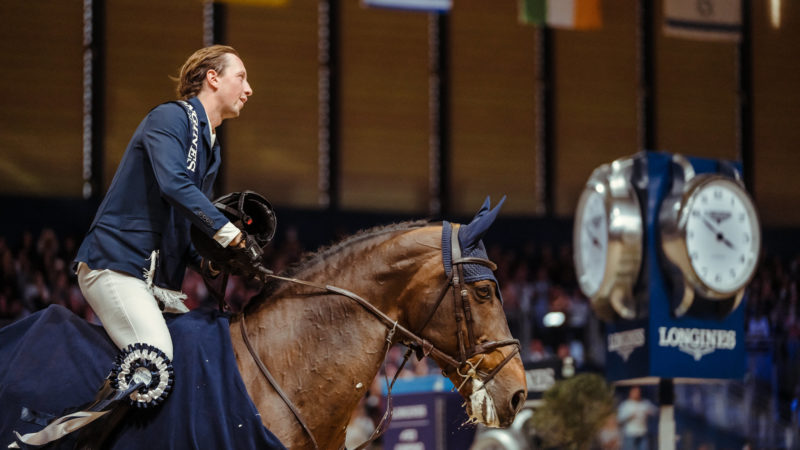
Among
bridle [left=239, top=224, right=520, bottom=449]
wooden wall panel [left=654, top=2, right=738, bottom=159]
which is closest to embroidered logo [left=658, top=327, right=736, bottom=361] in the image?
bridle [left=239, top=224, right=520, bottom=449]

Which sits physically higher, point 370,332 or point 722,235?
point 722,235

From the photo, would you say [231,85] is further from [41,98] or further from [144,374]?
[41,98]

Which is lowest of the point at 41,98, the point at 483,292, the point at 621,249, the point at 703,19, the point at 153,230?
the point at 621,249

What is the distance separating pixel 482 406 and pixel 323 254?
80 centimetres

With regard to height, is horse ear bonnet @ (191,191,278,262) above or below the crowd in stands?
above

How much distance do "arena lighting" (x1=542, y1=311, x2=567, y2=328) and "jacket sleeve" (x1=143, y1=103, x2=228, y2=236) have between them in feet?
26.4

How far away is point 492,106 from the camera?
16.7 meters

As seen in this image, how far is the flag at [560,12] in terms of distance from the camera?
1188cm

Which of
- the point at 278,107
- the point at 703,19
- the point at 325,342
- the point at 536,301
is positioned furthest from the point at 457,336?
the point at 278,107

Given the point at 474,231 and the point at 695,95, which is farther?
the point at 695,95

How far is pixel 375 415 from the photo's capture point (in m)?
9.45

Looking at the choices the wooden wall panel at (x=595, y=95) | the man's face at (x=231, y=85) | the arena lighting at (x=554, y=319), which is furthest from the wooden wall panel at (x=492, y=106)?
the man's face at (x=231, y=85)

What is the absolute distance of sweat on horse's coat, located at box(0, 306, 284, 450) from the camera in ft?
10.8

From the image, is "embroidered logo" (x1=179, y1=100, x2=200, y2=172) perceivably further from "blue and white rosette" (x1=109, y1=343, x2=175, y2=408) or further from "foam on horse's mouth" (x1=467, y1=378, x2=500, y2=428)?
"foam on horse's mouth" (x1=467, y1=378, x2=500, y2=428)
